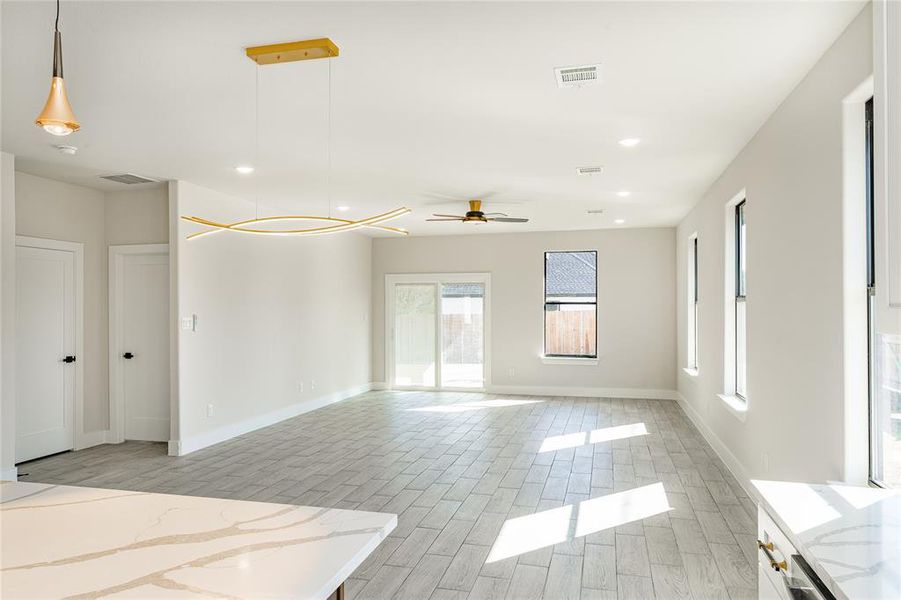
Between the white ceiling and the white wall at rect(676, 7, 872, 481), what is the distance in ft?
0.56

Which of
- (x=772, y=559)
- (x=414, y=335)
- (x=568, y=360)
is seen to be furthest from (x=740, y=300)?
(x=414, y=335)

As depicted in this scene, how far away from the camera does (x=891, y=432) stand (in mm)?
2471

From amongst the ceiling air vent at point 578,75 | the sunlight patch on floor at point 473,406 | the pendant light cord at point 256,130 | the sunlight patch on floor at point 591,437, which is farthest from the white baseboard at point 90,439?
the ceiling air vent at point 578,75

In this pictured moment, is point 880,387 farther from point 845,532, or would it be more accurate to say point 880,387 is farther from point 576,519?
point 576,519

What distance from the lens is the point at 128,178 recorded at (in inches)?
221

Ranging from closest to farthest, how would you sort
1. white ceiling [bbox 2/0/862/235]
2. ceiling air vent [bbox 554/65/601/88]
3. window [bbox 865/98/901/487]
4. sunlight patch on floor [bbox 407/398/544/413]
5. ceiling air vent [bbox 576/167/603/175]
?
window [bbox 865/98/901/487], white ceiling [bbox 2/0/862/235], ceiling air vent [bbox 554/65/601/88], ceiling air vent [bbox 576/167/603/175], sunlight patch on floor [bbox 407/398/544/413]

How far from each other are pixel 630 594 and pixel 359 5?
3.00m

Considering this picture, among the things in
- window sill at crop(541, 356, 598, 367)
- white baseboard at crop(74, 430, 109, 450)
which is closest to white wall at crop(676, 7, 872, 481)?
window sill at crop(541, 356, 598, 367)

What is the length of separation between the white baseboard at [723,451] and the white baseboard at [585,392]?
3.75ft

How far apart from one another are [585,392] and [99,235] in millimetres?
7086

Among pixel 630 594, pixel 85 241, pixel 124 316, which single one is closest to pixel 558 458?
pixel 630 594

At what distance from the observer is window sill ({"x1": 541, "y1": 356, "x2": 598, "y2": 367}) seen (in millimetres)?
9414

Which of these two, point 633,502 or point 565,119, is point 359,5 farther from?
point 633,502

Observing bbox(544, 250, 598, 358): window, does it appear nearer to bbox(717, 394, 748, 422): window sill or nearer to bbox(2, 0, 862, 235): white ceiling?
bbox(2, 0, 862, 235): white ceiling
